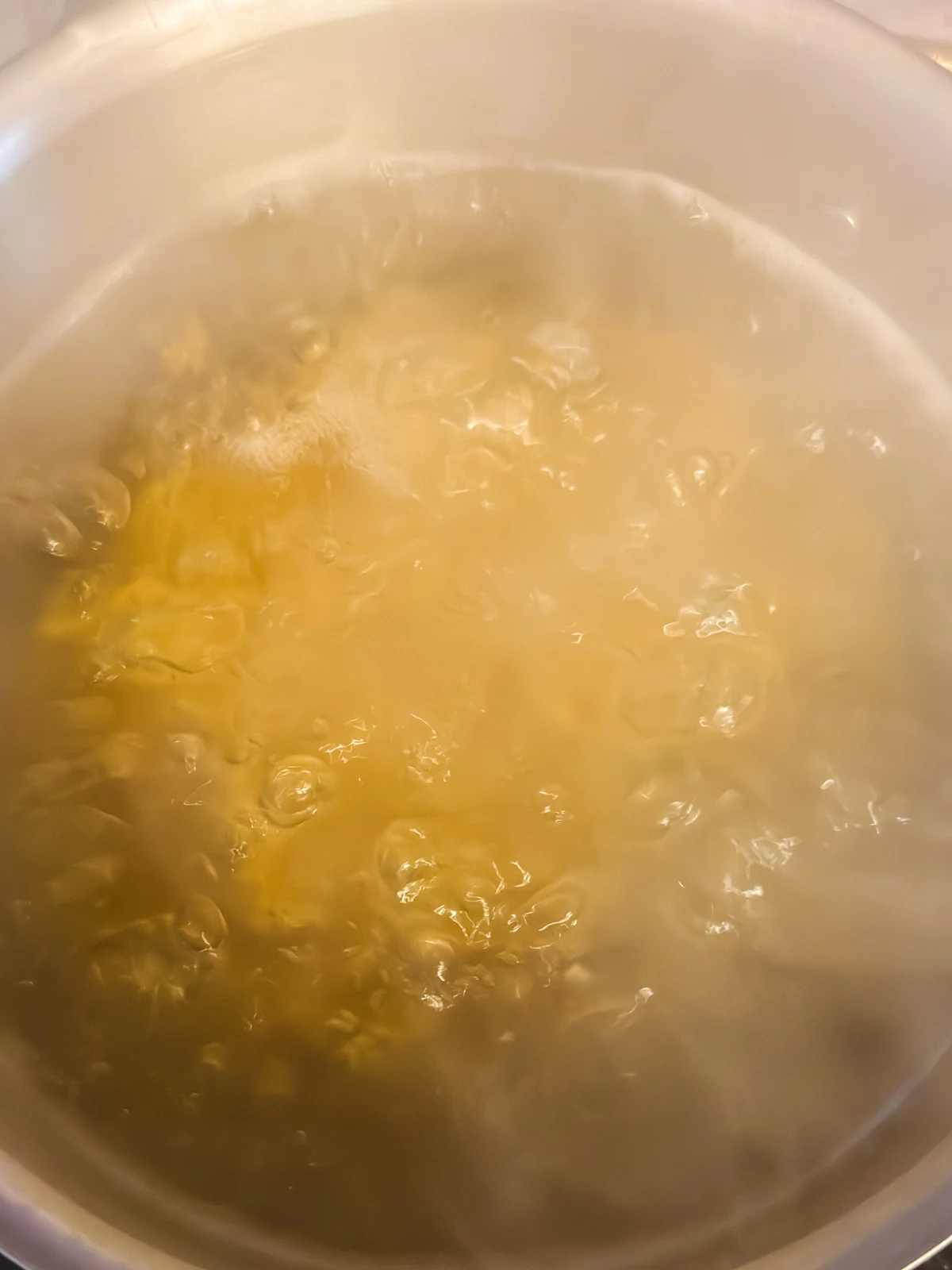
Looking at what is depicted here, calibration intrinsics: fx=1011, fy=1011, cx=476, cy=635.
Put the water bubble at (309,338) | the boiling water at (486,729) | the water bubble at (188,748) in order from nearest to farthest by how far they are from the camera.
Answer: the boiling water at (486,729) < the water bubble at (188,748) < the water bubble at (309,338)

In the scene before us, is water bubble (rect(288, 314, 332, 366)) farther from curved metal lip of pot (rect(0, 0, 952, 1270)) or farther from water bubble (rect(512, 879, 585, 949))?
water bubble (rect(512, 879, 585, 949))

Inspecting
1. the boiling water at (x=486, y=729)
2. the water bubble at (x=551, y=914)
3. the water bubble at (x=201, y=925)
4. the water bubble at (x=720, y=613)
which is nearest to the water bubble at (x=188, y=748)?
the boiling water at (x=486, y=729)

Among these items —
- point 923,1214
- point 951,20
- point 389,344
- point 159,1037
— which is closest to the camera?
point 923,1214

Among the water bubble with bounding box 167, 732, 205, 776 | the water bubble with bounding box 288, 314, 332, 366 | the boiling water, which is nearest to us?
the boiling water

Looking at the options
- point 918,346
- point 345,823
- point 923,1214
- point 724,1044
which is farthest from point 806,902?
point 918,346

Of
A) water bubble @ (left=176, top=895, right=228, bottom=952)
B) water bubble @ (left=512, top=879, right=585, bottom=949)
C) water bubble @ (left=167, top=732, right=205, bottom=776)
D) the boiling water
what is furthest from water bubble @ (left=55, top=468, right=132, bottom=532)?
water bubble @ (left=512, top=879, right=585, bottom=949)

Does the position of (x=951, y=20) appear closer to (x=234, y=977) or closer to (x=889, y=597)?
(x=889, y=597)

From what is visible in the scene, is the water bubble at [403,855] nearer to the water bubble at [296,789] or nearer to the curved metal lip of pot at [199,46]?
the water bubble at [296,789]
